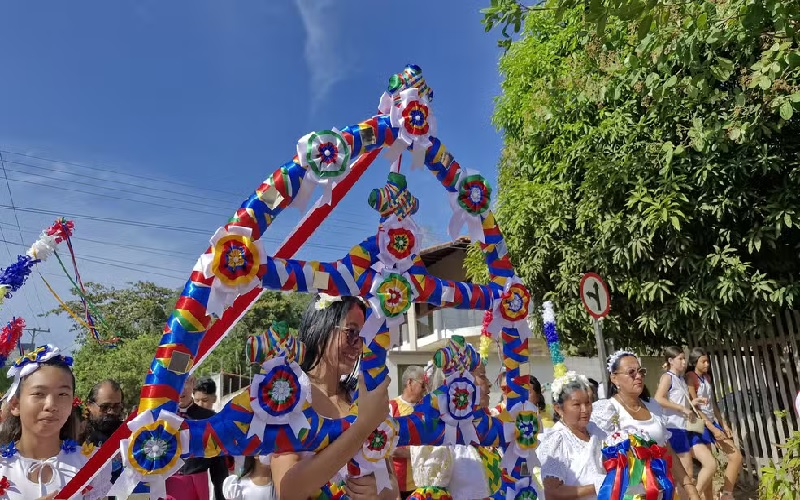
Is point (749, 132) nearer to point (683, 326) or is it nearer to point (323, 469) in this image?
point (683, 326)

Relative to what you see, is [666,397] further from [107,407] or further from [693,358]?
[107,407]

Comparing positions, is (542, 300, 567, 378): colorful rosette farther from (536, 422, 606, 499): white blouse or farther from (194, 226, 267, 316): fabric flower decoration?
(194, 226, 267, 316): fabric flower decoration

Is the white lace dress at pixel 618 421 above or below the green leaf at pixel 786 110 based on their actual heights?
below

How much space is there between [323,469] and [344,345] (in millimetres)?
463

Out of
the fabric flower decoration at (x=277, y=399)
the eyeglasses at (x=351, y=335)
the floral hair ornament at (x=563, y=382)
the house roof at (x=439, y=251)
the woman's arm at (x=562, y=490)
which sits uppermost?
the house roof at (x=439, y=251)

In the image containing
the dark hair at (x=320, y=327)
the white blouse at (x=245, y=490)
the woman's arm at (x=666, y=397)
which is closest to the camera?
the dark hair at (x=320, y=327)

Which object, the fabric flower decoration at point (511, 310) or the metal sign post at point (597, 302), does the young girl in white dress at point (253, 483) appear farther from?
the metal sign post at point (597, 302)

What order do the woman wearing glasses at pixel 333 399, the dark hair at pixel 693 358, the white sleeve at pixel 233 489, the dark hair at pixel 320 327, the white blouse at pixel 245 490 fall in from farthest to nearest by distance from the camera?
the dark hair at pixel 693 358, the white sleeve at pixel 233 489, the white blouse at pixel 245 490, the dark hair at pixel 320 327, the woman wearing glasses at pixel 333 399

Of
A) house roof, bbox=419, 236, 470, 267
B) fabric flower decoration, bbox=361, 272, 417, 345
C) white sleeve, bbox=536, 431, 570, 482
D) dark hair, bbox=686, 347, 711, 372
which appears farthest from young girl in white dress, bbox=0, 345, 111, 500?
house roof, bbox=419, 236, 470, 267

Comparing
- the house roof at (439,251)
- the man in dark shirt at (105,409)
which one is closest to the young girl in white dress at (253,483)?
the man in dark shirt at (105,409)

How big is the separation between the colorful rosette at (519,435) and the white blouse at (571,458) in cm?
98

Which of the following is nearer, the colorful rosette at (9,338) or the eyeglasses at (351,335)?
the eyeglasses at (351,335)

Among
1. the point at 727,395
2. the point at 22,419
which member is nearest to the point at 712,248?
the point at 727,395

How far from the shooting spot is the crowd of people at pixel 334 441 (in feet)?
6.69
